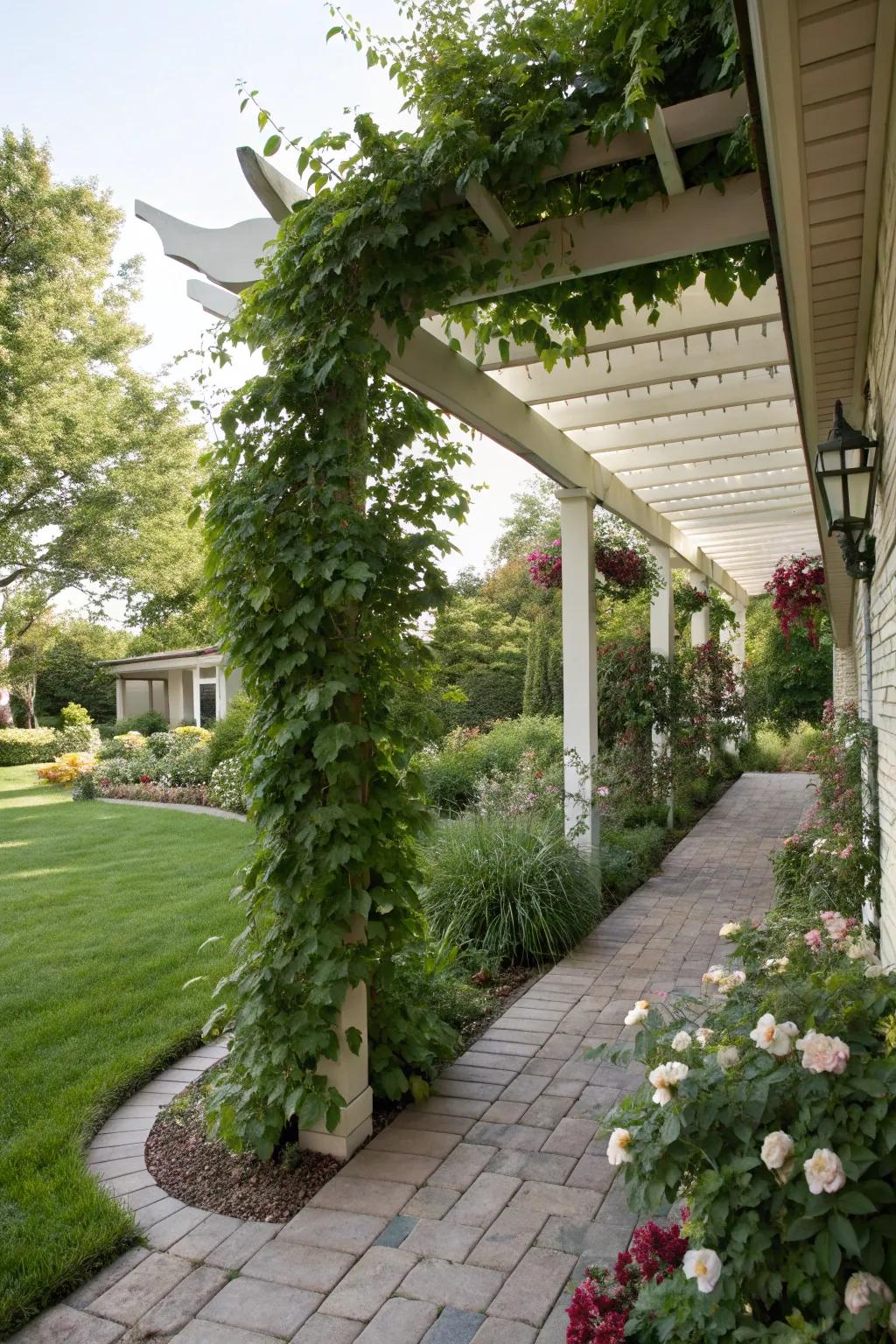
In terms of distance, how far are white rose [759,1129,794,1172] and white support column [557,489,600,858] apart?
4.47m

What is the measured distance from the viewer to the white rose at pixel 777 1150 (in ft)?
5.15

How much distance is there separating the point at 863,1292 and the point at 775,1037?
16.2 inches

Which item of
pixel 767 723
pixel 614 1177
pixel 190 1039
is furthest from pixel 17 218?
pixel 614 1177

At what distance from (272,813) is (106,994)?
205 centimetres

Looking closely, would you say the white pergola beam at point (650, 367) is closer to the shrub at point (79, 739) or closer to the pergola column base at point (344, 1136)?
the pergola column base at point (344, 1136)

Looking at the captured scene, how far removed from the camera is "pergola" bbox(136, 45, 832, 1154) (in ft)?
9.76

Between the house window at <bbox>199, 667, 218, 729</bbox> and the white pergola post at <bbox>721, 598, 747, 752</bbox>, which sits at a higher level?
the white pergola post at <bbox>721, 598, 747, 752</bbox>

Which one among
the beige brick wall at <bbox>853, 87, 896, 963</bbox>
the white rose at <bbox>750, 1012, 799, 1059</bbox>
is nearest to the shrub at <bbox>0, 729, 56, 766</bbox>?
the beige brick wall at <bbox>853, 87, 896, 963</bbox>

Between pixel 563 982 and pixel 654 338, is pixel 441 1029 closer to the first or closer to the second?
pixel 563 982

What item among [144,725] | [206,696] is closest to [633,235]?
[144,725]

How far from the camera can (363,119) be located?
9.62 feet

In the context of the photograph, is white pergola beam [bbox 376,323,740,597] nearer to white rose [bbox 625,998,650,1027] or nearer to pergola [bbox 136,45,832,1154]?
pergola [bbox 136,45,832,1154]

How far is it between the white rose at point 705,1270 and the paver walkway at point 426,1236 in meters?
0.61

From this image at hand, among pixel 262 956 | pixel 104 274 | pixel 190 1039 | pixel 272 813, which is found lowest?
pixel 190 1039
